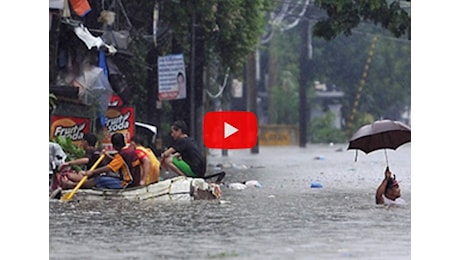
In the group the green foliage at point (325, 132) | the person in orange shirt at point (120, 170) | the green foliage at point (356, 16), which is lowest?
the green foliage at point (325, 132)

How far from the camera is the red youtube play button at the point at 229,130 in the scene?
49.4 feet

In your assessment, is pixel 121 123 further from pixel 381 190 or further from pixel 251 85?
pixel 251 85

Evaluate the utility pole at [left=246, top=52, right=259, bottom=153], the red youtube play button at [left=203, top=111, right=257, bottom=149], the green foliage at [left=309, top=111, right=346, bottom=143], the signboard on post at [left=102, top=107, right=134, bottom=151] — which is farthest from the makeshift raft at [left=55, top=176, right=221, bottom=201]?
the green foliage at [left=309, top=111, right=346, bottom=143]

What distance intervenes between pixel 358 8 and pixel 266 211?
4.94 meters

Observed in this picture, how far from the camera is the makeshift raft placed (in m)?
14.4

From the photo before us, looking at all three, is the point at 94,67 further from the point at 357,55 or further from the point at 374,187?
the point at 357,55

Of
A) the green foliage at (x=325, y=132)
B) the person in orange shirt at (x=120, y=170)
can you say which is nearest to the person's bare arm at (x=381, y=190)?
the person in orange shirt at (x=120, y=170)

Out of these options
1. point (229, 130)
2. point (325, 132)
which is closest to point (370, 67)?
point (325, 132)

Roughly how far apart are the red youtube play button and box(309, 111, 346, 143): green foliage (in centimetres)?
4024

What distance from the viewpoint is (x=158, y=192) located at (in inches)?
567

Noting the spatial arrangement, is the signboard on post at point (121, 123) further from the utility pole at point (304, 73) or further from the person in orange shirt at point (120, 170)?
the utility pole at point (304, 73)

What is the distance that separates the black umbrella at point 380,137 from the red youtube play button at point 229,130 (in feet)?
5.27

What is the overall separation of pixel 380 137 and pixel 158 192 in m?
2.63
